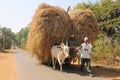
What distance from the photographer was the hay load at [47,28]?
53.9 feet

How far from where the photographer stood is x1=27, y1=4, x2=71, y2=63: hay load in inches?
647

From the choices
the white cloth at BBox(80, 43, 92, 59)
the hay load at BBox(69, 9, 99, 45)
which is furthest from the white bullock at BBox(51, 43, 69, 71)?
the hay load at BBox(69, 9, 99, 45)

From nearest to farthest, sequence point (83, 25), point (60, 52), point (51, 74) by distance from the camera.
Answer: point (51, 74), point (60, 52), point (83, 25)

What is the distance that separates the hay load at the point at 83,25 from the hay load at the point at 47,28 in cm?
63

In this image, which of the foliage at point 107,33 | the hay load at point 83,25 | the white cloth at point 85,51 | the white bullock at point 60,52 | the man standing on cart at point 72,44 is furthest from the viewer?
the foliage at point 107,33

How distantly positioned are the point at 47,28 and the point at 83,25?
8.52 ft

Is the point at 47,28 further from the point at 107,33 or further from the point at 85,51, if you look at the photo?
the point at 107,33

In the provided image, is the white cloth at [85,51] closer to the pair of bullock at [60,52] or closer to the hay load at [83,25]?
the pair of bullock at [60,52]

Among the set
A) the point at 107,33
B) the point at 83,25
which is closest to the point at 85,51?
the point at 83,25

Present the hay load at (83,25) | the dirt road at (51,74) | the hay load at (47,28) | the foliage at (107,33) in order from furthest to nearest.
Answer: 1. the foliage at (107,33)
2. the hay load at (83,25)
3. the hay load at (47,28)
4. the dirt road at (51,74)

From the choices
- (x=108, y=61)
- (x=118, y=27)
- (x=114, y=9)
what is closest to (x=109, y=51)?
(x=108, y=61)

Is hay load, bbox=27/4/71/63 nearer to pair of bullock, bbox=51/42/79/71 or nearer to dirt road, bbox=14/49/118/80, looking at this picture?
pair of bullock, bbox=51/42/79/71

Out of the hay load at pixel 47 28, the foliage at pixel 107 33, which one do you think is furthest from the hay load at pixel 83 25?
the foliage at pixel 107 33

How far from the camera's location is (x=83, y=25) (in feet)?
57.3
